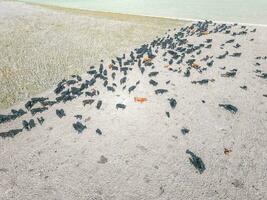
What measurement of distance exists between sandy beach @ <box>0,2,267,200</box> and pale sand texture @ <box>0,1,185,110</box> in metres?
0.79

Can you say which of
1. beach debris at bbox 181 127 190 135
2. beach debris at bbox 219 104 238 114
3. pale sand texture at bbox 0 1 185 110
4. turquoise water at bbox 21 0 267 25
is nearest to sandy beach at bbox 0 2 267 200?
beach debris at bbox 219 104 238 114

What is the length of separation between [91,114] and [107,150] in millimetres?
1631

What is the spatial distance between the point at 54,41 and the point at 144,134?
33.1 ft

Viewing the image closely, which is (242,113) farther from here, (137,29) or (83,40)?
(137,29)

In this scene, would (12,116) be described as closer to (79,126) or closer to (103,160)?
(79,126)

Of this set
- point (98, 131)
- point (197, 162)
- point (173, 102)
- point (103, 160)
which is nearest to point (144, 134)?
point (98, 131)

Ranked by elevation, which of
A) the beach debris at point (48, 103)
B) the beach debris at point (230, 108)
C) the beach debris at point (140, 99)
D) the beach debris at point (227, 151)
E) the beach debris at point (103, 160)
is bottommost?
the beach debris at point (103, 160)

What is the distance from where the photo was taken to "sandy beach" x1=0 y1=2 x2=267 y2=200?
6.09 meters

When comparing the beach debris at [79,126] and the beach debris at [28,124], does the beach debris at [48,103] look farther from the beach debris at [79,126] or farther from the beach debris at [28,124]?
the beach debris at [79,126]

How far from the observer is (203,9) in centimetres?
2427

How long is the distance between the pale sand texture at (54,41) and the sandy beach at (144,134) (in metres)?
0.79

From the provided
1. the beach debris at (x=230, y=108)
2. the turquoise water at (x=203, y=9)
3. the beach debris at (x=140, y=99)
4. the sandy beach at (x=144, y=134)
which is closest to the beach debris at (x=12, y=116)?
the sandy beach at (x=144, y=134)

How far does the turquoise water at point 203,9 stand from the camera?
20750 millimetres

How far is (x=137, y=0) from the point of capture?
3209 centimetres
